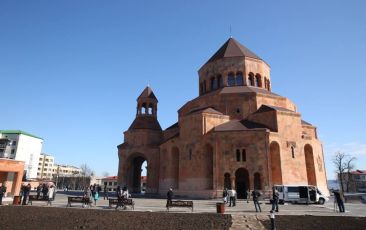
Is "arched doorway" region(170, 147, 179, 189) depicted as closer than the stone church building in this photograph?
No

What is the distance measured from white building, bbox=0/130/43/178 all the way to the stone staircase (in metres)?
57.1

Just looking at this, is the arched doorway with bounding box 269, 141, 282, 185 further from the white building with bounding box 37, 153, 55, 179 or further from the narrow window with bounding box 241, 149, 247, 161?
the white building with bounding box 37, 153, 55, 179

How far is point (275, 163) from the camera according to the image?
26141 mm

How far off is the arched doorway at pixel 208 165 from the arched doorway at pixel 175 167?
16.4 feet

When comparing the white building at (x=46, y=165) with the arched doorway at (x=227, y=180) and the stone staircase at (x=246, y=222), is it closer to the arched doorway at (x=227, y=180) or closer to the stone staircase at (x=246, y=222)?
the arched doorway at (x=227, y=180)

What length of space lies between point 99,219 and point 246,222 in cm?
776

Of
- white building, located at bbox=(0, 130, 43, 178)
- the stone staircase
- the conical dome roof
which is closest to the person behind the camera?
the stone staircase

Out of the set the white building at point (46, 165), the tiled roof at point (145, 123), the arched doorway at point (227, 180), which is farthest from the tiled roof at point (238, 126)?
the white building at point (46, 165)

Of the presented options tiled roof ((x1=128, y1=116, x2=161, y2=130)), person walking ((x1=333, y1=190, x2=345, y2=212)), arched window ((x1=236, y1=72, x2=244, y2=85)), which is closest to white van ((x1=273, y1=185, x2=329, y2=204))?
person walking ((x1=333, y1=190, x2=345, y2=212))

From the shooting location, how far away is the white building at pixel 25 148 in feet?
193

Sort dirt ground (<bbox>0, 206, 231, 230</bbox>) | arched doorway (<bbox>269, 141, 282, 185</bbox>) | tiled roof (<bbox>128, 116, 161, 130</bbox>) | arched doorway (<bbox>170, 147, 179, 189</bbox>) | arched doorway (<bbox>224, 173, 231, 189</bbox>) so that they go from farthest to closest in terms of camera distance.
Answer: tiled roof (<bbox>128, 116, 161, 130</bbox>), arched doorway (<bbox>170, 147, 179, 189</bbox>), arched doorway (<bbox>224, 173, 231, 189</bbox>), arched doorway (<bbox>269, 141, 282, 185</bbox>), dirt ground (<bbox>0, 206, 231, 230</bbox>)

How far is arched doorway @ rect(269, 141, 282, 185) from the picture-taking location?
25.4 meters

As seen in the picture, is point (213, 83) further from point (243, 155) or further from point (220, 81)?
point (243, 155)

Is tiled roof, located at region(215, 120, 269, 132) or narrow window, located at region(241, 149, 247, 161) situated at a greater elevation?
tiled roof, located at region(215, 120, 269, 132)
